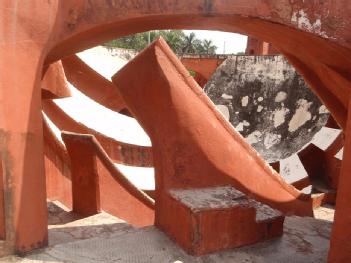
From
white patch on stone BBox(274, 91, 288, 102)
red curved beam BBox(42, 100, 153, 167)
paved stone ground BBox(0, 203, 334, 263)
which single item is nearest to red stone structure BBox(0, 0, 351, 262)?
paved stone ground BBox(0, 203, 334, 263)

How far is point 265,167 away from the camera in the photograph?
387 cm

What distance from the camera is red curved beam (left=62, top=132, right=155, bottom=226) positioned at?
4547mm

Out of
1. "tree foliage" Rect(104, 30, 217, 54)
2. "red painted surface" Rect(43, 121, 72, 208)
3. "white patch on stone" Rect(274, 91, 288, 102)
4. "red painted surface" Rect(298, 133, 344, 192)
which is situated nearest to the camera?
"red painted surface" Rect(43, 121, 72, 208)

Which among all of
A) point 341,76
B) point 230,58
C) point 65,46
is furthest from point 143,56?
point 230,58

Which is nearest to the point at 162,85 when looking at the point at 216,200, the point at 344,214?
the point at 216,200

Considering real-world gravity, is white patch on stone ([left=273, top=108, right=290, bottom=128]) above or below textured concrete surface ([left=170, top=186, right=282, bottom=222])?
above

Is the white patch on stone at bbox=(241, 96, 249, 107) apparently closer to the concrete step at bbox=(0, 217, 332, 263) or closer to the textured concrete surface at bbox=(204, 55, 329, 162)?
the textured concrete surface at bbox=(204, 55, 329, 162)

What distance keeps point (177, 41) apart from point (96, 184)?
25.8 metres

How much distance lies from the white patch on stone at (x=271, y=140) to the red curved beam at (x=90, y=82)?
162 inches

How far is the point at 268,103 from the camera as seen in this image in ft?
33.8

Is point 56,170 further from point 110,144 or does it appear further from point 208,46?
point 208,46

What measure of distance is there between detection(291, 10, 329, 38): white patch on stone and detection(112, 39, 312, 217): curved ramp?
1135 millimetres

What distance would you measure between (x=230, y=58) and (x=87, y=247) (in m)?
8.93

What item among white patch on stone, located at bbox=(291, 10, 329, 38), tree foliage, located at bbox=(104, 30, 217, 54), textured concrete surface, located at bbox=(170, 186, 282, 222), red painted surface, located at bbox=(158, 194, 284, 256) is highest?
tree foliage, located at bbox=(104, 30, 217, 54)
